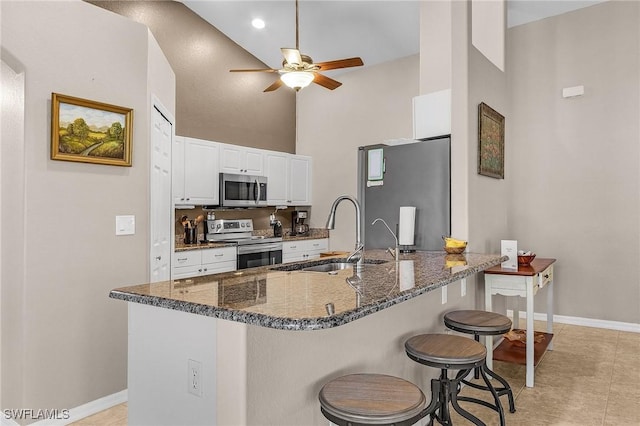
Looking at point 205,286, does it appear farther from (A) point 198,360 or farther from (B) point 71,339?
(B) point 71,339

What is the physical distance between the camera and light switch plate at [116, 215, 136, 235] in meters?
2.83

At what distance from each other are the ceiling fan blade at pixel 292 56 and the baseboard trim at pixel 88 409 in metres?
2.82

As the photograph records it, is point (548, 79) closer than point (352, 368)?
No

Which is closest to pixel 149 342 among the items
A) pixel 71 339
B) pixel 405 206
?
pixel 71 339

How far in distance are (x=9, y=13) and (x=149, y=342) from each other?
81.7 inches

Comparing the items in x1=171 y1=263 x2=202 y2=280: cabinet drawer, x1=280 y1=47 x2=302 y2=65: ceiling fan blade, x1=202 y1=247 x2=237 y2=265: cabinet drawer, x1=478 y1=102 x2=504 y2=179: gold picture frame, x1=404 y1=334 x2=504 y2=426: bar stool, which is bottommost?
x1=404 y1=334 x2=504 y2=426: bar stool

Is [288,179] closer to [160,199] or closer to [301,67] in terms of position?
[301,67]

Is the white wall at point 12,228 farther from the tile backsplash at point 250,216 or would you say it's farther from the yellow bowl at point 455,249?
the yellow bowl at point 455,249

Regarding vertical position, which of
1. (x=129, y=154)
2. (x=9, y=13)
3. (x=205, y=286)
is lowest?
(x=205, y=286)

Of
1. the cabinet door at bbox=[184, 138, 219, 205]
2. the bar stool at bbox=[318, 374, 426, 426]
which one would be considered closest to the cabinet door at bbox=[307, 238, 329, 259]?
the cabinet door at bbox=[184, 138, 219, 205]

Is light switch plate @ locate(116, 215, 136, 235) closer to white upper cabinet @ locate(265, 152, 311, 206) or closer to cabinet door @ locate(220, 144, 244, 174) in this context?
cabinet door @ locate(220, 144, 244, 174)

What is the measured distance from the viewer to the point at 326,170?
6316 mm

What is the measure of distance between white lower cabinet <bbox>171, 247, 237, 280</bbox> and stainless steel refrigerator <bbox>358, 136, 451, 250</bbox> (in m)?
1.73

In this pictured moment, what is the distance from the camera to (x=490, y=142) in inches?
143
